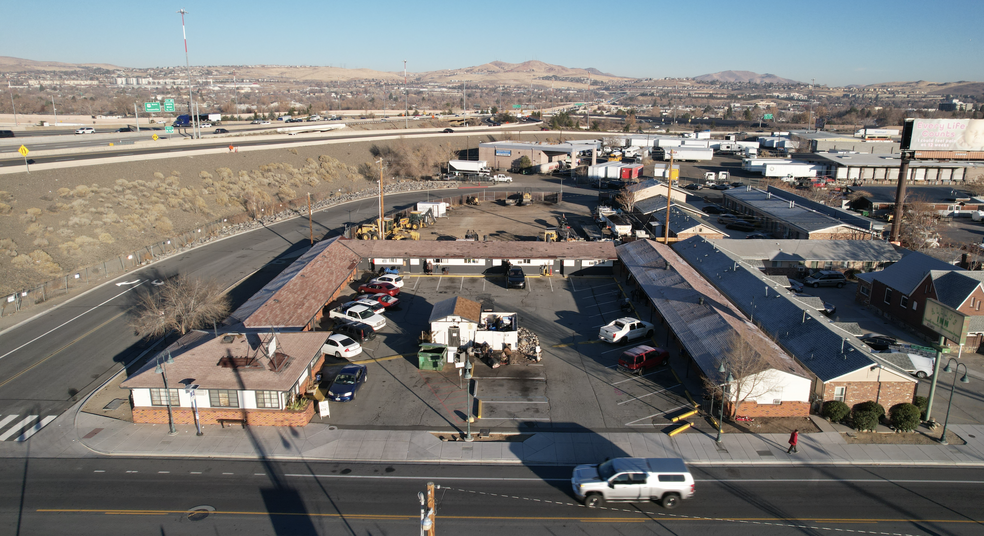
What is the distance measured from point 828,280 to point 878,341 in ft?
37.2

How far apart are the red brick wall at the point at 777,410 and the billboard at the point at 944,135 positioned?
32.5m

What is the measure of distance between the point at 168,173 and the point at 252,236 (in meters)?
23.3

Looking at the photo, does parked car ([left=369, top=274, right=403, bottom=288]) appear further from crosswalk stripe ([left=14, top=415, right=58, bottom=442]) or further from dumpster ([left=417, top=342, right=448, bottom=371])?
crosswalk stripe ([left=14, top=415, right=58, bottom=442])

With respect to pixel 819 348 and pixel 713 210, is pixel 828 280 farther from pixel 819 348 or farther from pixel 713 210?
pixel 713 210

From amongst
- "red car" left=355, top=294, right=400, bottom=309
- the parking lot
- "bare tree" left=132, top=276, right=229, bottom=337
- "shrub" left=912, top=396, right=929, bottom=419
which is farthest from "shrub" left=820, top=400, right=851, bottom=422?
"bare tree" left=132, top=276, right=229, bottom=337

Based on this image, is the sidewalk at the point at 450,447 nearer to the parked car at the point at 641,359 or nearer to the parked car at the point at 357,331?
the parked car at the point at 641,359

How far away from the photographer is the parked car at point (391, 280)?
37.6m

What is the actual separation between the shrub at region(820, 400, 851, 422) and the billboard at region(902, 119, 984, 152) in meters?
31.8

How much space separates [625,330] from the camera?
29984 millimetres

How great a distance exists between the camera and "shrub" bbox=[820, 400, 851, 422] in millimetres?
22234

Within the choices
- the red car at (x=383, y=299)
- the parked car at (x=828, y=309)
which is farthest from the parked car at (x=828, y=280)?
the red car at (x=383, y=299)

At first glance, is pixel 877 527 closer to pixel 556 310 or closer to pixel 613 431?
pixel 613 431

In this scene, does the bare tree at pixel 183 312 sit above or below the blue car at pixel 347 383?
above

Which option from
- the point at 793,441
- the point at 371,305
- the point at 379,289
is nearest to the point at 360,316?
the point at 371,305
